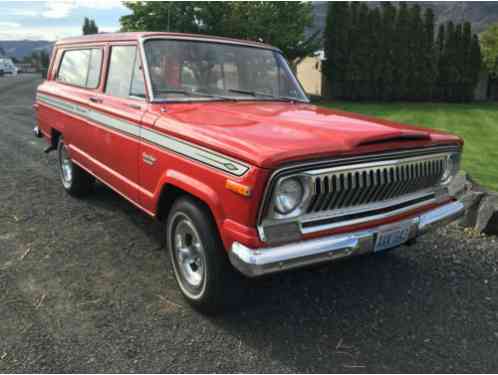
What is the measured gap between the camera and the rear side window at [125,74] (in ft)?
12.7

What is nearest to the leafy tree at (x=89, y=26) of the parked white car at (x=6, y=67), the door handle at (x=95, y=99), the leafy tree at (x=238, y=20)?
the parked white car at (x=6, y=67)

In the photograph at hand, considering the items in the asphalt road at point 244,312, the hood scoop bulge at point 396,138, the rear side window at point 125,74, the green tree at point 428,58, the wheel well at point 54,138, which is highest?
the green tree at point 428,58

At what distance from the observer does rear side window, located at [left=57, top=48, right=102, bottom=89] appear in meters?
4.77

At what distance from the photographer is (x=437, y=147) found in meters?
3.30

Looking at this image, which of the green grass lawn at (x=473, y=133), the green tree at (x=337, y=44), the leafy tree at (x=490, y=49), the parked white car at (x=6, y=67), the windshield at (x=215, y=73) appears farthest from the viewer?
the parked white car at (x=6, y=67)

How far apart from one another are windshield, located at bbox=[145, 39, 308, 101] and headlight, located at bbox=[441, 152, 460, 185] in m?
1.57

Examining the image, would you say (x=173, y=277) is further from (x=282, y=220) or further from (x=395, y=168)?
(x=395, y=168)

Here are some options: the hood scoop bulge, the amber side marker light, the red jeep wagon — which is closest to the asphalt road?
the red jeep wagon

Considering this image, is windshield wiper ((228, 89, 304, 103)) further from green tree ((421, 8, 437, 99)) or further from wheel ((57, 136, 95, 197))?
green tree ((421, 8, 437, 99))

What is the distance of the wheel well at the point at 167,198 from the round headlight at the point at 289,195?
0.82 meters

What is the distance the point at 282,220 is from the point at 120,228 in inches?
106

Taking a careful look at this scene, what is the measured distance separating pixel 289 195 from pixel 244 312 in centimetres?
110

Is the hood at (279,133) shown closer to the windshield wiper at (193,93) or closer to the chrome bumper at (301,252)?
the windshield wiper at (193,93)

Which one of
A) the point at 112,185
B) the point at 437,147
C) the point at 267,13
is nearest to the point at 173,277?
the point at 112,185
